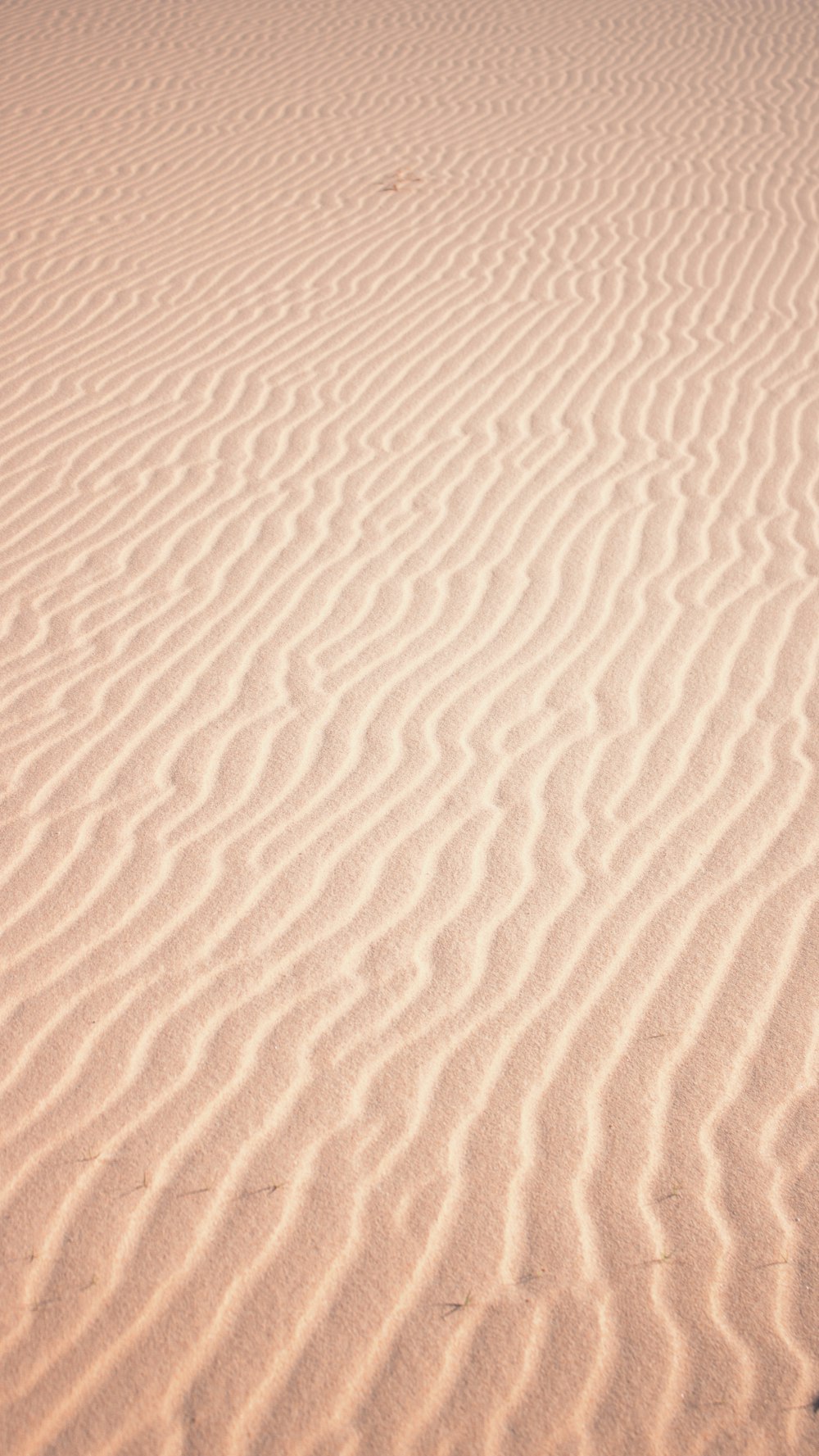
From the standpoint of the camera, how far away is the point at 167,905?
3068 millimetres

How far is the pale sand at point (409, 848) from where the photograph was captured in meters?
2.20

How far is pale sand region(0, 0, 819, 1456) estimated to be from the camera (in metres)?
2.20

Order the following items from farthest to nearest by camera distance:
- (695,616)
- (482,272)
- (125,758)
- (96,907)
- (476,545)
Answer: (482,272)
(476,545)
(695,616)
(125,758)
(96,907)

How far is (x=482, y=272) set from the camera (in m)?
7.22

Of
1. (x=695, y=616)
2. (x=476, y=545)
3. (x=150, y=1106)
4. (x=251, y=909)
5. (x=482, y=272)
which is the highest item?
(x=482, y=272)

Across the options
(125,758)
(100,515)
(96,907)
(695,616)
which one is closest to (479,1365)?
(96,907)

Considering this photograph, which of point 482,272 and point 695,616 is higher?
point 482,272

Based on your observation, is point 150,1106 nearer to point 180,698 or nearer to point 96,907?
point 96,907

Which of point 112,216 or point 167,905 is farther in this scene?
point 112,216

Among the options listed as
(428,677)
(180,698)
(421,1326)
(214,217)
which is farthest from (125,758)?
(214,217)

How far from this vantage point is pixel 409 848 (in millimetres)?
3260

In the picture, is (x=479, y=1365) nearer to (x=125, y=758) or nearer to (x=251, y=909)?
(x=251, y=909)

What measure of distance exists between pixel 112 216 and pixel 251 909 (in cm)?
689

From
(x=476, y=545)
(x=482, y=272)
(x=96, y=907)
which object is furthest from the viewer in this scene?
(x=482, y=272)
